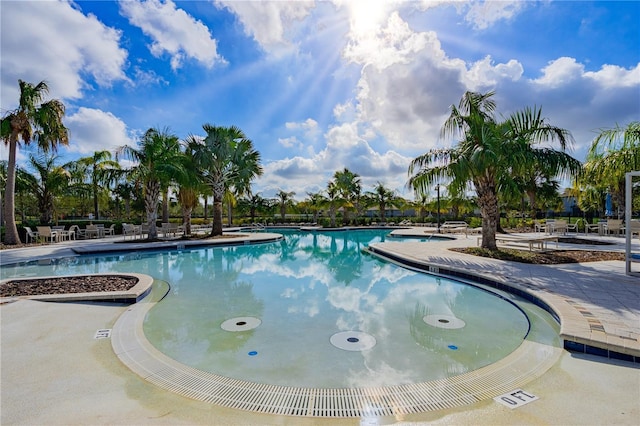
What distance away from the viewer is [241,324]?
15.7 ft

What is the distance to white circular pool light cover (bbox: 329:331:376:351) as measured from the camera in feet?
12.9

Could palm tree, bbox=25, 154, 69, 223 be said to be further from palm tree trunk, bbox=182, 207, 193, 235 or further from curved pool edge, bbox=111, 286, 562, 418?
Answer: curved pool edge, bbox=111, 286, 562, 418

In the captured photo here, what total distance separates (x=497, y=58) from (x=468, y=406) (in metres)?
12.1

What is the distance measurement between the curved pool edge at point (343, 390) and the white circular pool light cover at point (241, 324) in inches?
47.9

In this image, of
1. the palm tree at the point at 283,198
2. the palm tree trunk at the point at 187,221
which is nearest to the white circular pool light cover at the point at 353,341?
the palm tree trunk at the point at 187,221

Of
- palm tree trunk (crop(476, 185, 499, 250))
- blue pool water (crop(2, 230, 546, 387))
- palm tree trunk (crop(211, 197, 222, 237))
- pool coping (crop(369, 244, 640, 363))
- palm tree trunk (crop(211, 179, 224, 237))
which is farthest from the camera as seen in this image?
palm tree trunk (crop(211, 197, 222, 237))

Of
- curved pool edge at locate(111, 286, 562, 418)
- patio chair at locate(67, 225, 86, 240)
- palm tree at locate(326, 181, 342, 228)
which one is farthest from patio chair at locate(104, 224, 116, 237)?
curved pool edge at locate(111, 286, 562, 418)

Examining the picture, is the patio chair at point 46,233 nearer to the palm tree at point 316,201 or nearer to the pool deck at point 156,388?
the pool deck at point 156,388

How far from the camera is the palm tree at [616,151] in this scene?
809 cm

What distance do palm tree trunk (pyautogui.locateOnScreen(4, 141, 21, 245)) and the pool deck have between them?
11742mm

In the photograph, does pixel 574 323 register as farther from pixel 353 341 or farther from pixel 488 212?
pixel 488 212

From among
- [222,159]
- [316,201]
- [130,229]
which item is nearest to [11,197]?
[130,229]

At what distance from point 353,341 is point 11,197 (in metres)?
16.7

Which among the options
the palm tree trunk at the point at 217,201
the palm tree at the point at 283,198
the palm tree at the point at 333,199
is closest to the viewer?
the palm tree trunk at the point at 217,201
